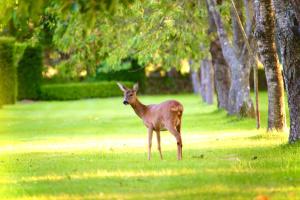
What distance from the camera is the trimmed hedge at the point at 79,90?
64.0 m

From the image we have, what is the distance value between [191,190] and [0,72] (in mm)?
35786

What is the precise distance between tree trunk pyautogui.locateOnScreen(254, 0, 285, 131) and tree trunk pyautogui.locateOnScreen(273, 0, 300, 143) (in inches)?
137

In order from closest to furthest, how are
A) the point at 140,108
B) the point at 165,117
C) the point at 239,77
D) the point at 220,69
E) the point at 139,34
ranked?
the point at 165,117, the point at 140,108, the point at 139,34, the point at 239,77, the point at 220,69

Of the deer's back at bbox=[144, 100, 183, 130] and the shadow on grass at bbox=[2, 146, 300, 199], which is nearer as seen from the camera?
the shadow on grass at bbox=[2, 146, 300, 199]

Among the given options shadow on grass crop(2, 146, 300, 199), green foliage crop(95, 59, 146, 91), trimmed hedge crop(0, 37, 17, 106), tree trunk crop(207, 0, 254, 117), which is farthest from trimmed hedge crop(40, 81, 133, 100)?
shadow on grass crop(2, 146, 300, 199)

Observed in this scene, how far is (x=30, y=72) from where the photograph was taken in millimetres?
60438

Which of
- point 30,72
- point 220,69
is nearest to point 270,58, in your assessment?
point 220,69

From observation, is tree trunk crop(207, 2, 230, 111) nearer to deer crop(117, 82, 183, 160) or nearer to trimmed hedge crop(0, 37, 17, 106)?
trimmed hedge crop(0, 37, 17, 106)

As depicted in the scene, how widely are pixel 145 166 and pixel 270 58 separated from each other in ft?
22.1

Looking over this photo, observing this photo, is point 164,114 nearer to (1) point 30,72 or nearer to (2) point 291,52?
(2) point 291,52

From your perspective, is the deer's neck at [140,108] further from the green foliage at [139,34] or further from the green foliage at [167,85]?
the green foliage at [167,85]

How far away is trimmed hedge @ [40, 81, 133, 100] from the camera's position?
64.0 m

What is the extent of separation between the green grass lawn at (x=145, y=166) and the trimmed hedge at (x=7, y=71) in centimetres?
1825

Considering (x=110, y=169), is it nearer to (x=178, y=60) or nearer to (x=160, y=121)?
(x=160, y=121)
